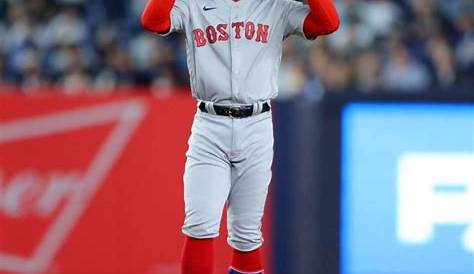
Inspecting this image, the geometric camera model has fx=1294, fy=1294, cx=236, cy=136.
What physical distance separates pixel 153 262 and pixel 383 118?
1.87 metres

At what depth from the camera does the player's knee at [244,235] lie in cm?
545

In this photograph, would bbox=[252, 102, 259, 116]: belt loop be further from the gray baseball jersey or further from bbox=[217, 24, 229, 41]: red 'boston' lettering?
bbox=[217, 24, 229, 41]: red 'boston' lettering

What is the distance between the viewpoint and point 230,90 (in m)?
5.29

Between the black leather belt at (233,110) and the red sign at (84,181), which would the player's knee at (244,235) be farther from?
the red sign at (84,181)

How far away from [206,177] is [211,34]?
59 cm

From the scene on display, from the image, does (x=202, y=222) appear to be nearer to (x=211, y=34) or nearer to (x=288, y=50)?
(x=211, y=34)

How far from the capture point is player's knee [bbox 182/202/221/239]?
530 cm

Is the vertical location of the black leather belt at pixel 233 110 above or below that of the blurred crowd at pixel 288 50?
above

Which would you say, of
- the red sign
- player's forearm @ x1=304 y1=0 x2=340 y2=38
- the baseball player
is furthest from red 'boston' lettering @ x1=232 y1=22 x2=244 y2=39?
the red sign

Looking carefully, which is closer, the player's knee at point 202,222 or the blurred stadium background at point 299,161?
the player's knee at point 202,222

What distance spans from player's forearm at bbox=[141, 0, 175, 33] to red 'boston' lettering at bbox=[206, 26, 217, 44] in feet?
0.68

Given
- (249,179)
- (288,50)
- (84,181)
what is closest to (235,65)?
(249,179)

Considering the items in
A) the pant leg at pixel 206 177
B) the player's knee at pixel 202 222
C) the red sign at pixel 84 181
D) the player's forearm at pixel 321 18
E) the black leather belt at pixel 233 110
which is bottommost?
the red sign at pixel 84 181

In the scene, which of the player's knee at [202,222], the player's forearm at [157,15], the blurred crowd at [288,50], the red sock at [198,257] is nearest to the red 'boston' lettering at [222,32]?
the player's forearm at [157,15]
